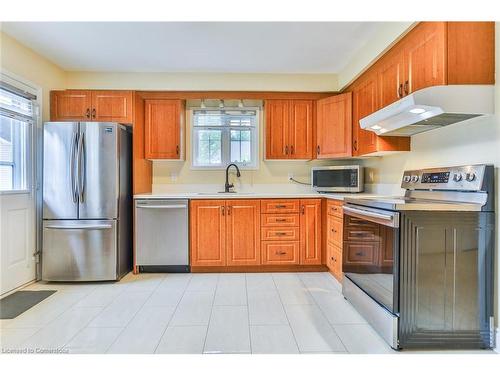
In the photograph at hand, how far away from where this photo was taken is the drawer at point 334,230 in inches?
124

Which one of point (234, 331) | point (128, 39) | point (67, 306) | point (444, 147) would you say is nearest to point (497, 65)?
point (444, 147)

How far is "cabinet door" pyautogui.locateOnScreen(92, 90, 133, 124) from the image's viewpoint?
11.6ft

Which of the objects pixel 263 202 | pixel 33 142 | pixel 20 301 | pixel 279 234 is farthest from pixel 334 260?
pixel 33 142

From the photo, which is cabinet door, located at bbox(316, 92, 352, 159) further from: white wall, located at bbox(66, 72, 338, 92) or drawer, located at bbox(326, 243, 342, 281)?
drawer, located at bbox(326, 243, 342, 281)

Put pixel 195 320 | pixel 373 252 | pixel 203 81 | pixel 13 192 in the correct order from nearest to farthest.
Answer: pixel 373 252, pixel 195 320, pixel 13 192, pixel 203 81

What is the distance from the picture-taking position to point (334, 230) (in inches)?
129

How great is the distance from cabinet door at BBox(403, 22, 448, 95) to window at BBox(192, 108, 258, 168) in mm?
2148

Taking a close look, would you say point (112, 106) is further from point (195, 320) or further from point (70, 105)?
point (195, 320)

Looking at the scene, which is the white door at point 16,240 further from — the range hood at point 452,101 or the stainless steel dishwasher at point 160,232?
the range hood at point 452,101

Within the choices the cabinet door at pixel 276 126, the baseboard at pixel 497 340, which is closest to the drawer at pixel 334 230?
the cabinet door at pixel 276 126

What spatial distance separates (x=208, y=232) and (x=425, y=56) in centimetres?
264

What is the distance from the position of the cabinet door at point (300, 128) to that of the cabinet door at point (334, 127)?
0.11 m
